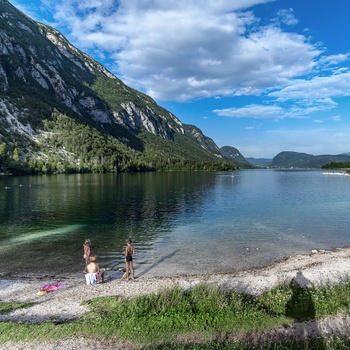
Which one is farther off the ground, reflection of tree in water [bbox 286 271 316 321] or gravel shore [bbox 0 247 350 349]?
reflection of tree in water [bbox 286 271 316 321]

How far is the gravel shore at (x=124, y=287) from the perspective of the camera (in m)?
17.7

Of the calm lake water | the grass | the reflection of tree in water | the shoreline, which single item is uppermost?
the grass

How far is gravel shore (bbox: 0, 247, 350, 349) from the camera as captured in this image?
58.1ft

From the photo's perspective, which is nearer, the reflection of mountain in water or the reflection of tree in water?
the reflection of tree in water

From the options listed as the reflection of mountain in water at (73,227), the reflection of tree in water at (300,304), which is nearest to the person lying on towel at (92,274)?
the reflection of mountain in water at (73,227)

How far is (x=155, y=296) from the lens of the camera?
20.0 meters

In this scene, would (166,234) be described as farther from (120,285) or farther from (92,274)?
(120,285)

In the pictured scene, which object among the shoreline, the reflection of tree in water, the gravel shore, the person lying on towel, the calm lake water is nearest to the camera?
the gravel shore

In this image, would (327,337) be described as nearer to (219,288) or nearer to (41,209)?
(219,288)

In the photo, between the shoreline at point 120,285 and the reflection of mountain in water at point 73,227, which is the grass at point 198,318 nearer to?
the shoreline at point 120,285

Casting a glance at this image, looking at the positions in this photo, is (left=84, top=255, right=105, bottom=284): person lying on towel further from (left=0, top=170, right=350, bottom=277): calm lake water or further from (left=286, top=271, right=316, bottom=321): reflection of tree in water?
(left=286, top=271, right=316, bottom=321): reflection of tree in water

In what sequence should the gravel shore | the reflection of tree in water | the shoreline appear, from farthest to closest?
the shoreline, the reflection of tree in water, the gravel shore

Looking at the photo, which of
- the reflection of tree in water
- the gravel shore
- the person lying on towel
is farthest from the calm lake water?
the reflection of tree in water

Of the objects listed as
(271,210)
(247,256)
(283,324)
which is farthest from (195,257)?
(271,210)
